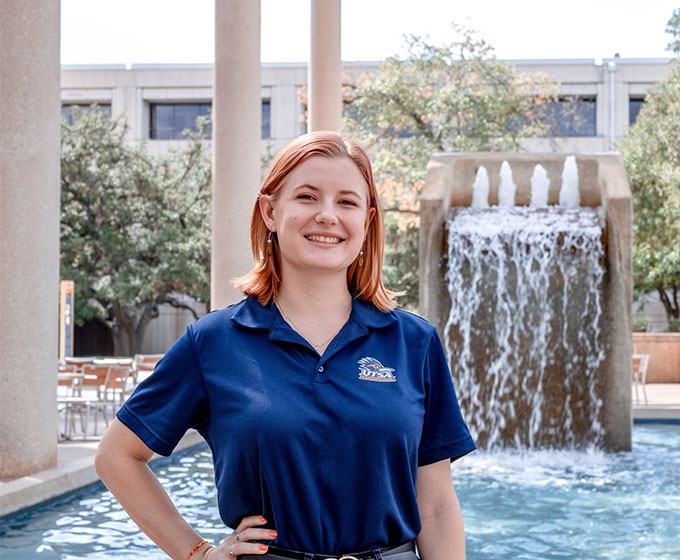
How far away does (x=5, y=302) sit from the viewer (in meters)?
7.71

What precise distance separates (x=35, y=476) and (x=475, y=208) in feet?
17.1

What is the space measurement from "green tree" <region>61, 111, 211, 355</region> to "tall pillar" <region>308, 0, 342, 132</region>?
15.2m

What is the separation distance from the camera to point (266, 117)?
4059cm

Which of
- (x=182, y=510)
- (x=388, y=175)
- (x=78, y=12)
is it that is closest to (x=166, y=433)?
(x=182, y=510)

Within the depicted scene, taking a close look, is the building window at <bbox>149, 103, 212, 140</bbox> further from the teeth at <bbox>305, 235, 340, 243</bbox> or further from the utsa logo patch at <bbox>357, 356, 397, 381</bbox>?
the utsa logo patch at <bbox>357, 356, 397, 381</bbox>

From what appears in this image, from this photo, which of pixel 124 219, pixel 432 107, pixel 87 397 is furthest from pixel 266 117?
pixel 87 397

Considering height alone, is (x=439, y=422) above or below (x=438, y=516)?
above

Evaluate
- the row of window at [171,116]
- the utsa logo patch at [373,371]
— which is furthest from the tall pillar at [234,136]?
the row of window at [171,116]

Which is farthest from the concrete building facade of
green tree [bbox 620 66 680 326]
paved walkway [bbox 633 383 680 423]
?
paved walkway [bbox 633 383 680 423]

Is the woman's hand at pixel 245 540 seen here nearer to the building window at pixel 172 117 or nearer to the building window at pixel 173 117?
the building window at pixel 173 117

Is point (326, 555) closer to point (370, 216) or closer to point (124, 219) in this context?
point (370, 216)

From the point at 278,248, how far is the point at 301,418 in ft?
1.81

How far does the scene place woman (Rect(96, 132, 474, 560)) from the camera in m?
2.08

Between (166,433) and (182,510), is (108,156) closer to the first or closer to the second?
(182,510)
